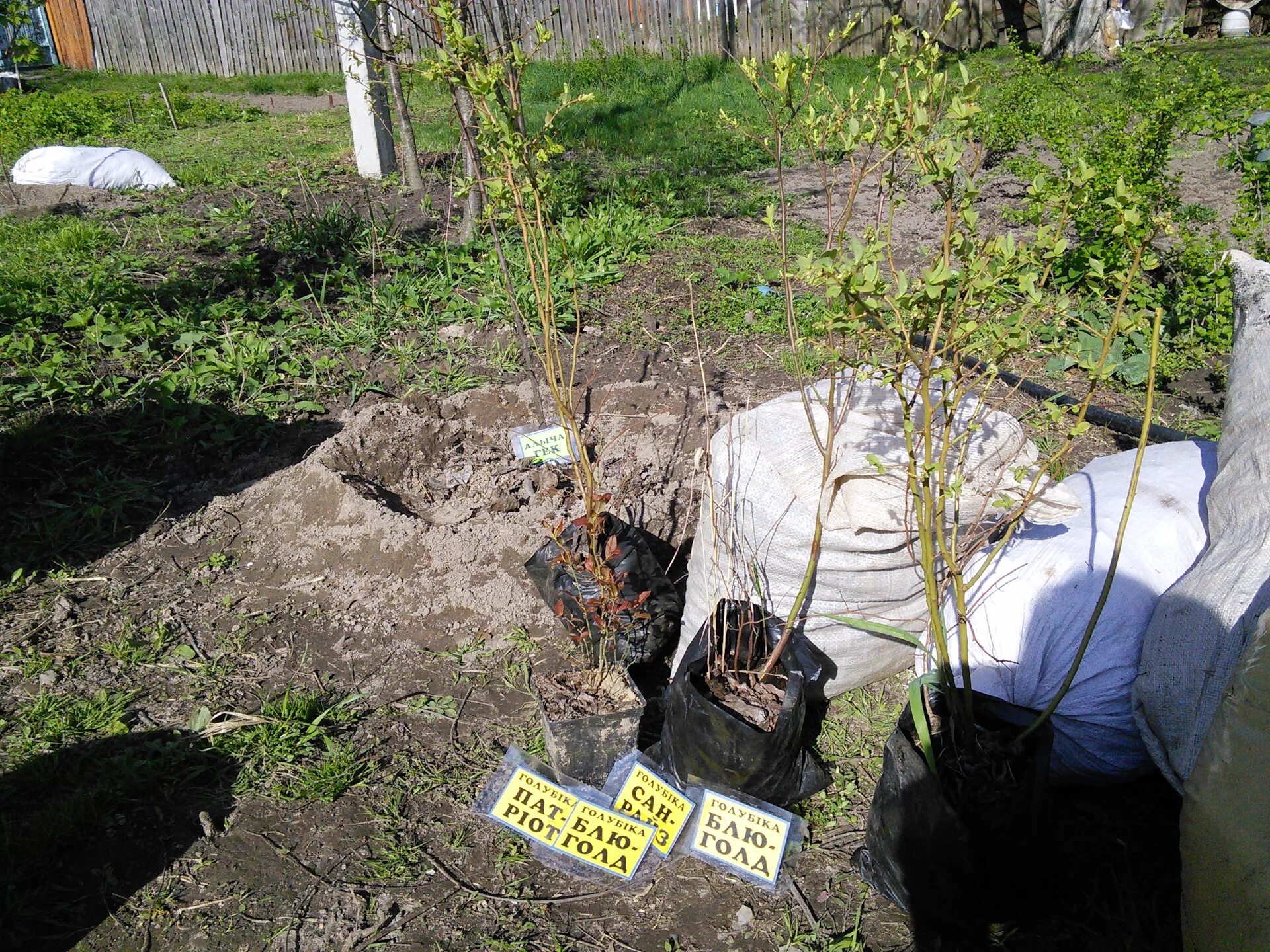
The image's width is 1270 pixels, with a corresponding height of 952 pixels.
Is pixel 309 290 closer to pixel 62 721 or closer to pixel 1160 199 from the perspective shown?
pixel 62 721

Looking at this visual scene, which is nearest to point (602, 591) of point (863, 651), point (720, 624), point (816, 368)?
point (720, 624)

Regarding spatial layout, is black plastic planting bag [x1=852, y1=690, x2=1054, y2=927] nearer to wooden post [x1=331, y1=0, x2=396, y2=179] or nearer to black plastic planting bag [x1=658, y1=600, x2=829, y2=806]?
black plastic planting bag [x1=658, y1=600, x2=829, y2=806]

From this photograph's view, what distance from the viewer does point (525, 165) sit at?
201 cm

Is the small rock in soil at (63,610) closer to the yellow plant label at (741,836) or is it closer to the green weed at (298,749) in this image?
the green weed at (298,749)

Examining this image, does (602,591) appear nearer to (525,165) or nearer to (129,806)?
(525,165)

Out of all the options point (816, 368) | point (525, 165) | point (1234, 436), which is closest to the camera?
point (525, 165)

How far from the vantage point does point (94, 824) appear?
2.08m

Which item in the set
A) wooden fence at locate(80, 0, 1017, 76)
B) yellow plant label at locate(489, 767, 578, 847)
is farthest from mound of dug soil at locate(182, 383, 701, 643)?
wooden fence at locate(80, 0, 1017, 76)

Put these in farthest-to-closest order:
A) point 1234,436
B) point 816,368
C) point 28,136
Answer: point 28,136, point 816,368, point 1234,436

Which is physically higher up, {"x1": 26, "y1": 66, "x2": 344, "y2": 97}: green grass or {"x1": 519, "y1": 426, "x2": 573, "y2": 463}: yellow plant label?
{"x1": 26, "y1": 66, "x2": 344, "y2": 97}: green grass

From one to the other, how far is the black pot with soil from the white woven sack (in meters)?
1.08

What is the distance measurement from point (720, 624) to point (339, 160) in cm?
575

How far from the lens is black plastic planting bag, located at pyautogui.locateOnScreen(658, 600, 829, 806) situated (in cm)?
197

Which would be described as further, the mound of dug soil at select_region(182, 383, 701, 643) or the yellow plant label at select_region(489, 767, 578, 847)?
the mound of dug soil at select_region(182, 383, 701, 643)
